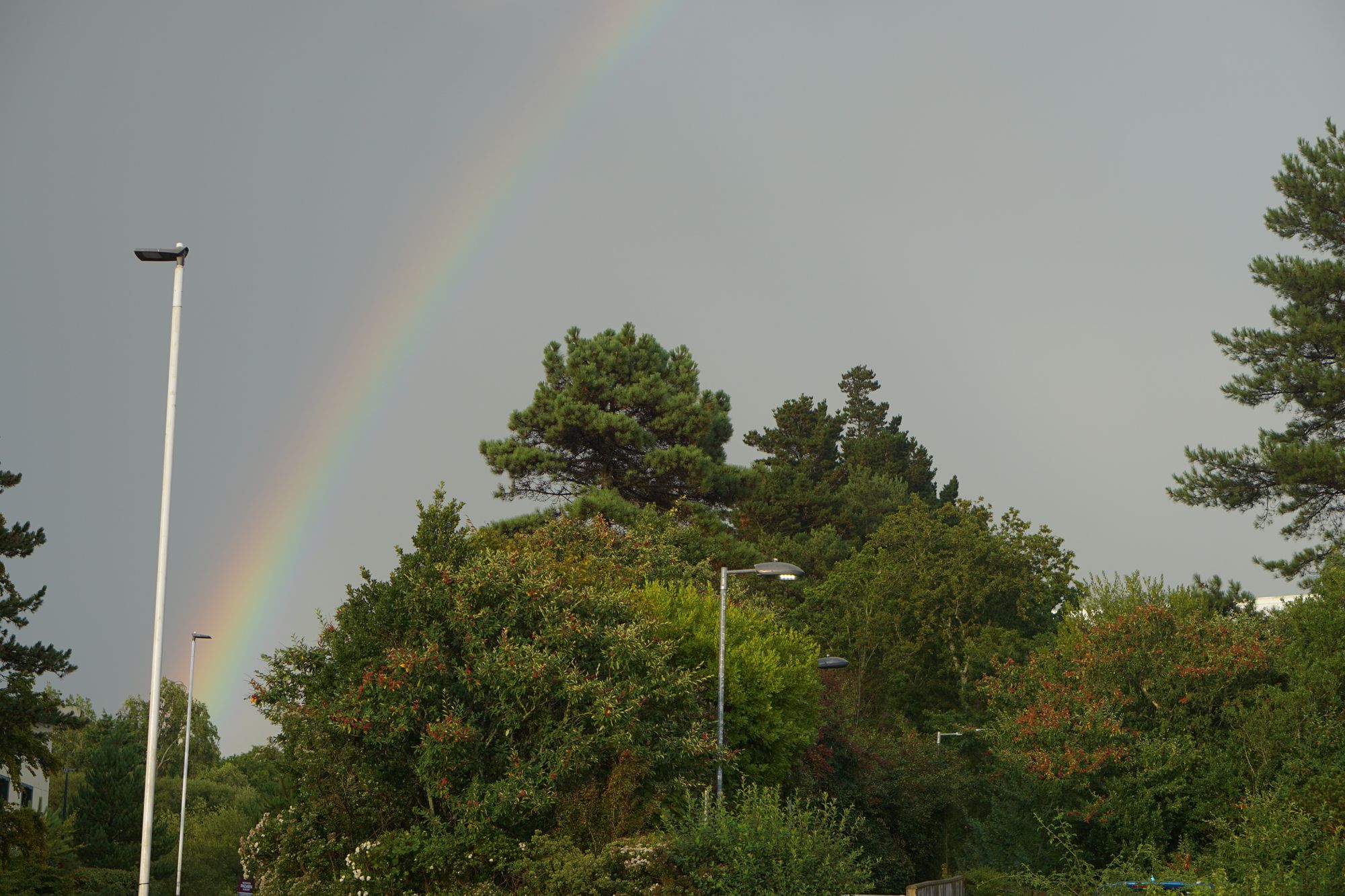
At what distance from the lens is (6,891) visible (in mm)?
35156

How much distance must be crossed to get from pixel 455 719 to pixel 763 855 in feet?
20.5

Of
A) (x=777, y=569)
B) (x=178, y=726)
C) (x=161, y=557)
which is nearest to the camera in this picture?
(x=161, y=557)

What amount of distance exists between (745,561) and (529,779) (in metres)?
36.0

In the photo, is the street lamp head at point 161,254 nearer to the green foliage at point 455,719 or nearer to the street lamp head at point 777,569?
the green foliage at point 455,719

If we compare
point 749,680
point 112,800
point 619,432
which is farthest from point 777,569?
point 112,800

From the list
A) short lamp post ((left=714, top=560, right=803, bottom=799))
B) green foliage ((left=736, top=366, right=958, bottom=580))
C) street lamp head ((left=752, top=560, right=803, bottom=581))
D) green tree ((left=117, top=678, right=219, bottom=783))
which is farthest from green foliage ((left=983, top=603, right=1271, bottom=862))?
green tree ((left=117, top=678, right=219, bottom=783))

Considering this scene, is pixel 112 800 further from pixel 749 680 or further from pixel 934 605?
pixel 749 680

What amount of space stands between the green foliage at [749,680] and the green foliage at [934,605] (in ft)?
97.6

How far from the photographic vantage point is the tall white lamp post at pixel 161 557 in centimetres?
1744

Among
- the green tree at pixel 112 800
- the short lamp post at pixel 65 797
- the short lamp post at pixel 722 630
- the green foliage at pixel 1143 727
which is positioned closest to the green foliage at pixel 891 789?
the green foliage at pixel 1143 727

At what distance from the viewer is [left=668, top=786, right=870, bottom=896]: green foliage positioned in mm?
22297

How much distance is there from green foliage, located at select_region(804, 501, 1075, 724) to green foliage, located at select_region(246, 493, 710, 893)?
37965mm

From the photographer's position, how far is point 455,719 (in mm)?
24734

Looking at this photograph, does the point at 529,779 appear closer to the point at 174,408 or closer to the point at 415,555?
the point at 415,555
